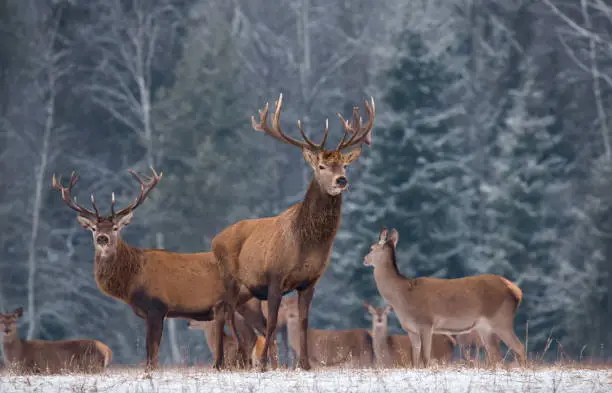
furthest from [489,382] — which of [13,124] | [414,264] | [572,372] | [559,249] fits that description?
[13,124]

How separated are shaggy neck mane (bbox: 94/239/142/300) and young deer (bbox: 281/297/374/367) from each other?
5.69m

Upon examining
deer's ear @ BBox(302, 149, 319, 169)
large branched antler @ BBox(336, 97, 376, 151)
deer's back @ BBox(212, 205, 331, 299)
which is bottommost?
deer's back @ BBox(212, 205, 331, 299)

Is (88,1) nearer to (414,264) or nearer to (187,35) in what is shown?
(187,35)

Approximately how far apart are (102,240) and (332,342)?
262 inches

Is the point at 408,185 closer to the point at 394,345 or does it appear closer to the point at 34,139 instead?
→ the point at 34,139

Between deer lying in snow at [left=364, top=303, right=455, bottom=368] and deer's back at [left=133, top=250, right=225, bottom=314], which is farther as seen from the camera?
deer lying in snow at [left=364, top=303, right=455, bottom=368]

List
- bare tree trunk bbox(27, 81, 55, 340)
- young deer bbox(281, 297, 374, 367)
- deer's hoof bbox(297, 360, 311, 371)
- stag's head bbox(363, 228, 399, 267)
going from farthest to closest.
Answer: bare tree trunk bbox(27, 81, 55, 340), young deer bbox(281, 297, 374, 367), stag's head bbox(363, 228, 399, 267), deer's hoof bbox(297, 360, 311, 371)

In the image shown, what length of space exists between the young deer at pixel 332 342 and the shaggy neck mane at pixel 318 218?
6.66 m

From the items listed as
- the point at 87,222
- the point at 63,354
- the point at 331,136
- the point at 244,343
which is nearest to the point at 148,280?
the point at 87,222

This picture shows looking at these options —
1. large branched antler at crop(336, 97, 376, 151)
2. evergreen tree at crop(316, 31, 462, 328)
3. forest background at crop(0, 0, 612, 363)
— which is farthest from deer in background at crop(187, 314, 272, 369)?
evergreen tree at crop(316, 31, 462, 328)

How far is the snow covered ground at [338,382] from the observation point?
10719 mm

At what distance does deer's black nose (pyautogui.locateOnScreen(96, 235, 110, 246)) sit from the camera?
1377cm

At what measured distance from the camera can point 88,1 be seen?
133 feet

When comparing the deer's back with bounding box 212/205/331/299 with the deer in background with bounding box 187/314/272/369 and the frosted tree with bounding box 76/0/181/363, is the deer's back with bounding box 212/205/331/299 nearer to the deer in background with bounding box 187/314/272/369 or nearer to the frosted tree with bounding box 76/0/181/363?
the deer in background with bounding box 187/314/272/369
